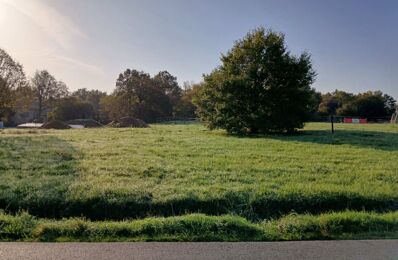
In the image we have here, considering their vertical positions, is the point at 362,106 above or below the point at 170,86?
below

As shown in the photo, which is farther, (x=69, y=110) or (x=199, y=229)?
(x=69, y=110)

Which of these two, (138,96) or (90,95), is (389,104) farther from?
(90,95)

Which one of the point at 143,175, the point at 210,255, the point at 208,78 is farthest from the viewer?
the point at 208,78

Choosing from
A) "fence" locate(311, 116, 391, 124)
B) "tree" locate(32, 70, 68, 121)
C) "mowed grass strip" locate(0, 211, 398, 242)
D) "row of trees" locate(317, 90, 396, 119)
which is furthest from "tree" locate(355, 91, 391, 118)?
"mowed grass strip" locate(0, 211, 398, 242)

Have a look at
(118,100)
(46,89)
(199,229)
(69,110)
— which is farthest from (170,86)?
(199,229)

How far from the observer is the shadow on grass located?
6.29m

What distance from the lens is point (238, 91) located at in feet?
73.5

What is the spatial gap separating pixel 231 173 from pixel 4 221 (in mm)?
5282

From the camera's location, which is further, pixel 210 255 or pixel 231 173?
pixel 231 173

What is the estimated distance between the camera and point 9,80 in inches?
1485

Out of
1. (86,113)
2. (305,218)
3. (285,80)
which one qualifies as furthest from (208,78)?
(86,113)

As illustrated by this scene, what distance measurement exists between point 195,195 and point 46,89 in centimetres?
6560

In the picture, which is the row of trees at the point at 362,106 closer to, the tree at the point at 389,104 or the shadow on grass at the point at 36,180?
the tree at the point at 389,104

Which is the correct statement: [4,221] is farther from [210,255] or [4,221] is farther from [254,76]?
[254,76]
